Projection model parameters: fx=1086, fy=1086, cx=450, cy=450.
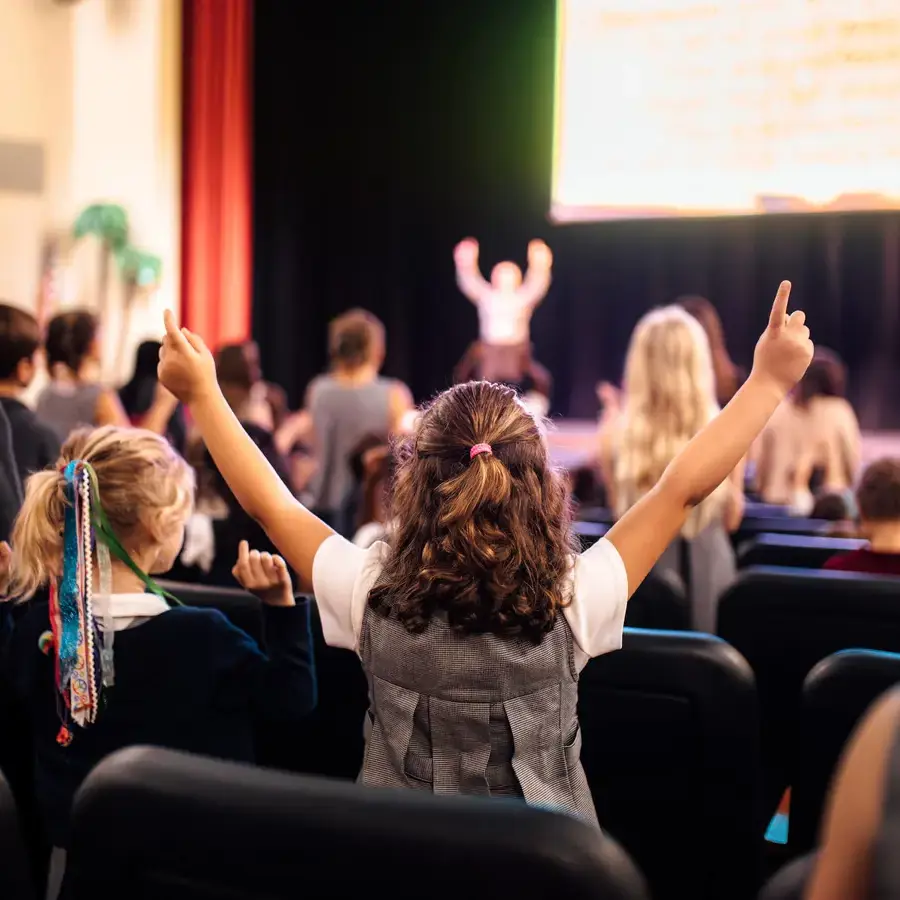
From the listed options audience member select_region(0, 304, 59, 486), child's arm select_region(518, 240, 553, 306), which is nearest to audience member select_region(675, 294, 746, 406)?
audience member select_region(0, 304, 59, 486)

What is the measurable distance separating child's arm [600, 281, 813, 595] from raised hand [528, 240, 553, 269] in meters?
7.08

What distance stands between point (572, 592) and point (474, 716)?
180mm

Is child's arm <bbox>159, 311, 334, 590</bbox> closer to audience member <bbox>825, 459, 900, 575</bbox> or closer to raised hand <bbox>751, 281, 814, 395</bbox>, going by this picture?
raised hand <bbox>751, 281, 814, 395</bbox>

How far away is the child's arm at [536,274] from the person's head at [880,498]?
5891mm

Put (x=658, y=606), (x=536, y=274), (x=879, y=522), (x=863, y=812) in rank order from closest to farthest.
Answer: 1. (x=863, y=812)
2. (x=658, y=606)
3. (x=879, y=522)
4. (x=536, y=274)

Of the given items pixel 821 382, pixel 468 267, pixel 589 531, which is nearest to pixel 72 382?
pixel 589 531

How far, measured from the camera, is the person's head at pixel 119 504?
1.45 m

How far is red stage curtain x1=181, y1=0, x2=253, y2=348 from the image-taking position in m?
7.97

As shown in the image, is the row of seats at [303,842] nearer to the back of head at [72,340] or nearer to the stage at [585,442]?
the back of head at [72,340]

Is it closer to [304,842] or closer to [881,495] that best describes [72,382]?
[881,495]

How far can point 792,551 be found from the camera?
2.67m

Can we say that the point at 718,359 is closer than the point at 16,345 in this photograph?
No

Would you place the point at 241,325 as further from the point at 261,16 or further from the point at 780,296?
the point at 780,296

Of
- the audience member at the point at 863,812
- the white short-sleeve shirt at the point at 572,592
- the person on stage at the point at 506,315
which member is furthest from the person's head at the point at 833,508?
the person on stage at the point at 506,315
